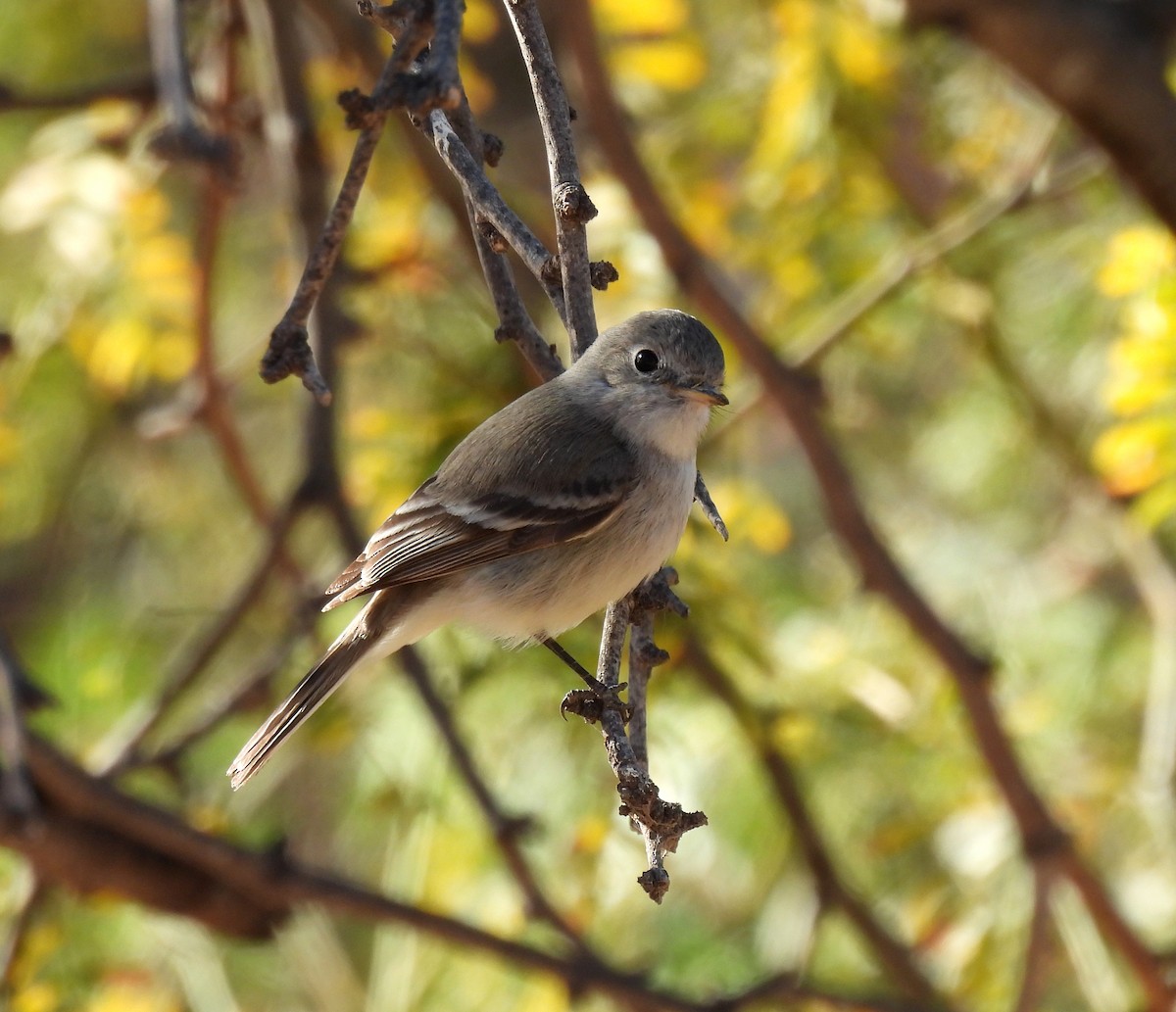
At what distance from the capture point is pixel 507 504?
269 centimetres

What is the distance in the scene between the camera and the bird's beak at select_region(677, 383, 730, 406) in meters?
2.59

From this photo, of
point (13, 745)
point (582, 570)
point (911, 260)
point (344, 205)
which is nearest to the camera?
point (344, 205)

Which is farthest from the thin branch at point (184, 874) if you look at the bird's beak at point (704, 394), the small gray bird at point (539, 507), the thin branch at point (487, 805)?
the bird's beak at point (704, 394)

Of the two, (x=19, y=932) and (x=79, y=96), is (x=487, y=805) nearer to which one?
(x=19, y=932)

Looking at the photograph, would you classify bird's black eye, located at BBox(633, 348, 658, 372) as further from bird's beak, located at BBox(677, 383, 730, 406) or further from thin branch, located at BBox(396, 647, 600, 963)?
thin branch, located at BBox(396, 647, 600, 963)

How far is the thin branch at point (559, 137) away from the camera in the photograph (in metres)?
1.73

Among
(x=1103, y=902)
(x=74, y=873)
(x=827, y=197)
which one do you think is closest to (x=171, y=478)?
(x=74, y=873)

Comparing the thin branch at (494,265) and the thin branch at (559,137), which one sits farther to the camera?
the thin branch at (494,265)

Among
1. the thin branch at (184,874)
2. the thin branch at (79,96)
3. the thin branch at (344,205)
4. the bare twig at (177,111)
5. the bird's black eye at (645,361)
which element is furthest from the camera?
the thin branch at (79,96)

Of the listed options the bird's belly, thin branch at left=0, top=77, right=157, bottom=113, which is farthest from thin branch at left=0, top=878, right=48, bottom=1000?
thin branch at left=0, top=77, right=157, bottom=113

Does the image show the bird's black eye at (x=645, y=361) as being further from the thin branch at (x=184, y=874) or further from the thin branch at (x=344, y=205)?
the thin branch at (x=344, y=205)

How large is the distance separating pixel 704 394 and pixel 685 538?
0.73 meters

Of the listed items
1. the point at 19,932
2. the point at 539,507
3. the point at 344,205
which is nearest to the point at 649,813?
the point at 344,205

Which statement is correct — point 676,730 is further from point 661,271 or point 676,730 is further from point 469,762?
point 661,271
